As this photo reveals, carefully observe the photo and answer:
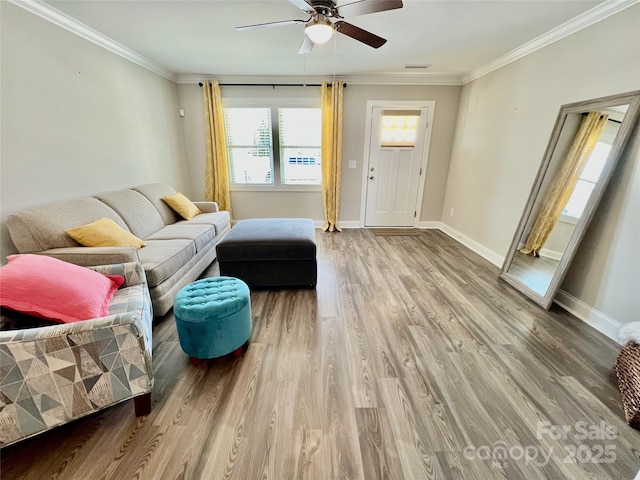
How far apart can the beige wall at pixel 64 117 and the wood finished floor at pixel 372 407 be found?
1.58 meters

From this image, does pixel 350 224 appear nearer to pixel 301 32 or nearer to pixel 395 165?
pixel 395 165

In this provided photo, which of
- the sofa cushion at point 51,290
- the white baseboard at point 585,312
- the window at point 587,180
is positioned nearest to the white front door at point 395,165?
the white baseboard at point 585,312

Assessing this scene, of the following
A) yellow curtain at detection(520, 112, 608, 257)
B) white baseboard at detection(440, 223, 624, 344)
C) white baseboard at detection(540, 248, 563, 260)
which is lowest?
white baseboard at detection(440, 223, 624, 344)

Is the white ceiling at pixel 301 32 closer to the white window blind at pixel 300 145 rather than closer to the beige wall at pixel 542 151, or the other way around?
the beige wall at pixel 542 151

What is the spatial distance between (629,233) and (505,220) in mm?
1317

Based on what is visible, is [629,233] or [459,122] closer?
[629,233]

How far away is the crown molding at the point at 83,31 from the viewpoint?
2045mm

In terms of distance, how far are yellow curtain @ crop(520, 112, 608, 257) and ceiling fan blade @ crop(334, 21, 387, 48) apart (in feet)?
6.35

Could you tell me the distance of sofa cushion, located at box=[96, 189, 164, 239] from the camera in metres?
2.66

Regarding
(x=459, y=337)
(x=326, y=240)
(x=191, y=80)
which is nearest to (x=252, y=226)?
(x=326, y=240)

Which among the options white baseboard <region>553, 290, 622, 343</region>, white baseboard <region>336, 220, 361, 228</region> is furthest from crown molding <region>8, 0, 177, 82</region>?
white baseboard <region>553, 290, 622, 343</region>

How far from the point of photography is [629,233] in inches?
76.6

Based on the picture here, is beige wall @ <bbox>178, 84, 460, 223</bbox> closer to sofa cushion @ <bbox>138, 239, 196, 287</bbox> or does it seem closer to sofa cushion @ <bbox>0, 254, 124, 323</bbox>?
sofa cushion @ <bbox>138, 239, 196, 287</bbox>

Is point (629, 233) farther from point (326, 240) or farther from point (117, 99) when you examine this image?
point (117, 99)
